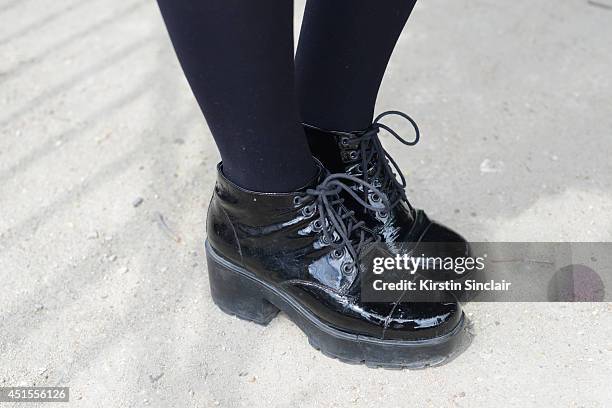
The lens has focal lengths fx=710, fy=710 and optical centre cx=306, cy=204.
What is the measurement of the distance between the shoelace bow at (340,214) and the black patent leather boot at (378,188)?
0.04 metres

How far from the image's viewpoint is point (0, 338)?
110 centimetres

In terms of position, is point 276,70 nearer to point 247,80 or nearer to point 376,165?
point 247,80

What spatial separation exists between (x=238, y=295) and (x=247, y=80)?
1.28 feet

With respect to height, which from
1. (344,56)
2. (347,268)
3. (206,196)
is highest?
(344,56)

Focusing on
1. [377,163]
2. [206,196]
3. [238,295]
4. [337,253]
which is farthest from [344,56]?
[206,196]

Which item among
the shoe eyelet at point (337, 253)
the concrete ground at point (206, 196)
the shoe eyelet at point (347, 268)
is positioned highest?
the shoe eyelet at point (337, 253)

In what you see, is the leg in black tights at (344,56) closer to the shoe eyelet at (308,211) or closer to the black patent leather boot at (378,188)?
the black patent leather boot at (378,188)

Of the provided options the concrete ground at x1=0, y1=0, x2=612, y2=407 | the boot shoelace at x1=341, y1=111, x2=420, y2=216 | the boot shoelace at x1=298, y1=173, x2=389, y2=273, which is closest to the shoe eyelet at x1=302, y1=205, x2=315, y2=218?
the boot shoelace at x1=298, y1=173, x2=389, y2=273

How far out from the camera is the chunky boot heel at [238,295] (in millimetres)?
1069

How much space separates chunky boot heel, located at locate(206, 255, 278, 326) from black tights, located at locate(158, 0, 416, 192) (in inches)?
6.5

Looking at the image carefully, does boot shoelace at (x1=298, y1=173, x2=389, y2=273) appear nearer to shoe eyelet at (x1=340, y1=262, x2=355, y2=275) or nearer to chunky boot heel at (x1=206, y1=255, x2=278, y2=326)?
shoe eyelet at (x1=340, y1=262, x2=355, y2=275)

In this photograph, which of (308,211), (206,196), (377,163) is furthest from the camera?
(206,196)

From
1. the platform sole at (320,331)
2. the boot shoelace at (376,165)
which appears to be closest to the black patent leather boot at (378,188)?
the boot shoelace at (376,165)

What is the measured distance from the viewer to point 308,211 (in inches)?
38.6
